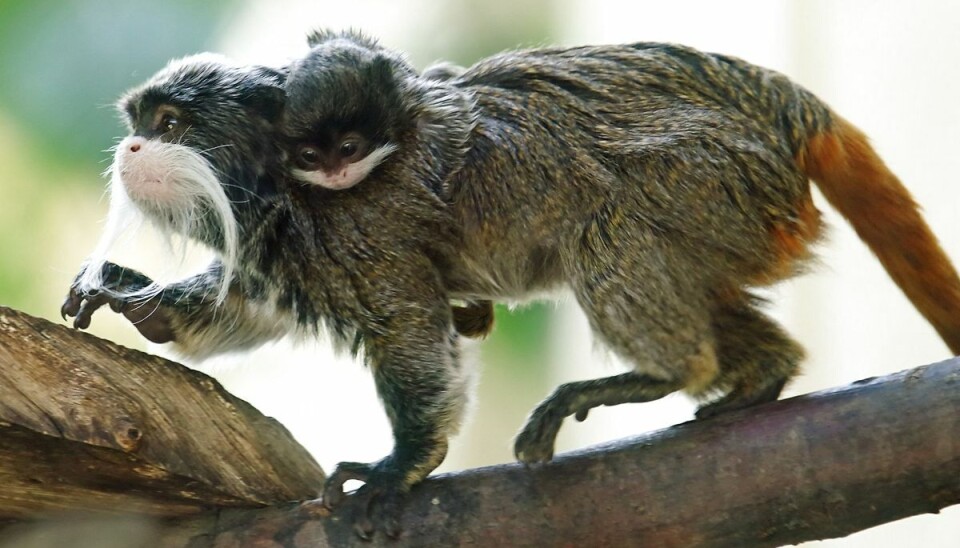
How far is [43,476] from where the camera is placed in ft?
5.98

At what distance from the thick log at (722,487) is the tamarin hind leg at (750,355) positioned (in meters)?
0.11

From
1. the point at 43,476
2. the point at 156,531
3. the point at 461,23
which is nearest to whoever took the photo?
the point at 43,476

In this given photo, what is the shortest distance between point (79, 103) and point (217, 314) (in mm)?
1734

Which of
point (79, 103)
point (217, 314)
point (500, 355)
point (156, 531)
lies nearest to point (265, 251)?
point (217, 314)

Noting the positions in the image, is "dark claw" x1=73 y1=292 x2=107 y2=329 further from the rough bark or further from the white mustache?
the rough bark

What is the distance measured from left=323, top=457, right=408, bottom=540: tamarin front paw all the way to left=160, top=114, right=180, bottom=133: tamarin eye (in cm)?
83

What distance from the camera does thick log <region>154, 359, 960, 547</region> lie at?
1.86 metres

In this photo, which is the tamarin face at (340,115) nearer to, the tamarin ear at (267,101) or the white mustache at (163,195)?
the tamarin ear at (267,101)

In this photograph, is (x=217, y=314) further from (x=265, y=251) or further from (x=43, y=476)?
(x=43, y=476)

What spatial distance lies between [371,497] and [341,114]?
0.77 meters

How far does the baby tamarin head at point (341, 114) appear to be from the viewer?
2119 millimetres

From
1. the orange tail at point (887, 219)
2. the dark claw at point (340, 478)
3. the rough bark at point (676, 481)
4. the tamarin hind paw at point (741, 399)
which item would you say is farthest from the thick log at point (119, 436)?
the orange tail at point (887, 219)

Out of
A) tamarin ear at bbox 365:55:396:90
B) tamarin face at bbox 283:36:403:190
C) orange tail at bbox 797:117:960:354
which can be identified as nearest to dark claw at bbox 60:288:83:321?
tamarin face at bbox 283:36:403:190

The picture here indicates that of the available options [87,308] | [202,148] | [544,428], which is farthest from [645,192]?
[87,308]
